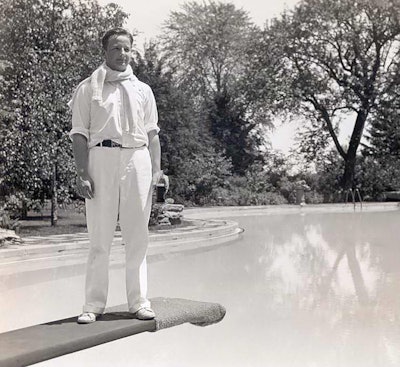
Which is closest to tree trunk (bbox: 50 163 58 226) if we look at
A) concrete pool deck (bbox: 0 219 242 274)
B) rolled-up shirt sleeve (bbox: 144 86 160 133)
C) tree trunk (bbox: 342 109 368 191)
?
concrete pool deck (bbox: 0 219 242 274)

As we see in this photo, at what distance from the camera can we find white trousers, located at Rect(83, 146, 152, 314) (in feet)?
7.89

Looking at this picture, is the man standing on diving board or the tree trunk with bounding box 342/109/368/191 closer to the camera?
the man standing on diving board

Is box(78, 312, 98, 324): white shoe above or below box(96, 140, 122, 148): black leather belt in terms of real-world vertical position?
below

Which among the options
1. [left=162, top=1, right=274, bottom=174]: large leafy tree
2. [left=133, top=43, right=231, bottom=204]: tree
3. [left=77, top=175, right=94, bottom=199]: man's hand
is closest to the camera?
[left=77, top=175, right=94, bottom=199]: man's hand

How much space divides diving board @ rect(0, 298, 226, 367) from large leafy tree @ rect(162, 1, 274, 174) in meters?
6.38

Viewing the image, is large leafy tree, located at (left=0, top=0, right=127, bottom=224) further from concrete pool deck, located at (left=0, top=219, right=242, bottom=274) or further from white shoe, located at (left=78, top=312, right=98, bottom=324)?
white shoe, located at (left=78, top=312, right=98, bottom=324)

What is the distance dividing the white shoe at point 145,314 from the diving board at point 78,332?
18 millimetres

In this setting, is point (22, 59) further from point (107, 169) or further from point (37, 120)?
point (107, 169)

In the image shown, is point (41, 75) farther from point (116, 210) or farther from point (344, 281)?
point (116, 210)

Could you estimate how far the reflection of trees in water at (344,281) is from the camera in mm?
3105

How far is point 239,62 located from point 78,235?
6.59m

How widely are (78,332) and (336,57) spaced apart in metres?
10.0

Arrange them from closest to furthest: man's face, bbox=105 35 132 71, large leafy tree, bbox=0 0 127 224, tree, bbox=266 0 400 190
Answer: man's face, bbox=105 35 132 71
large leafy tree, bbox=0 0 127 224
tree, bbox=266 0 400 190

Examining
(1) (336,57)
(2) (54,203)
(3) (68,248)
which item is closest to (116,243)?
(3) (68,248)
